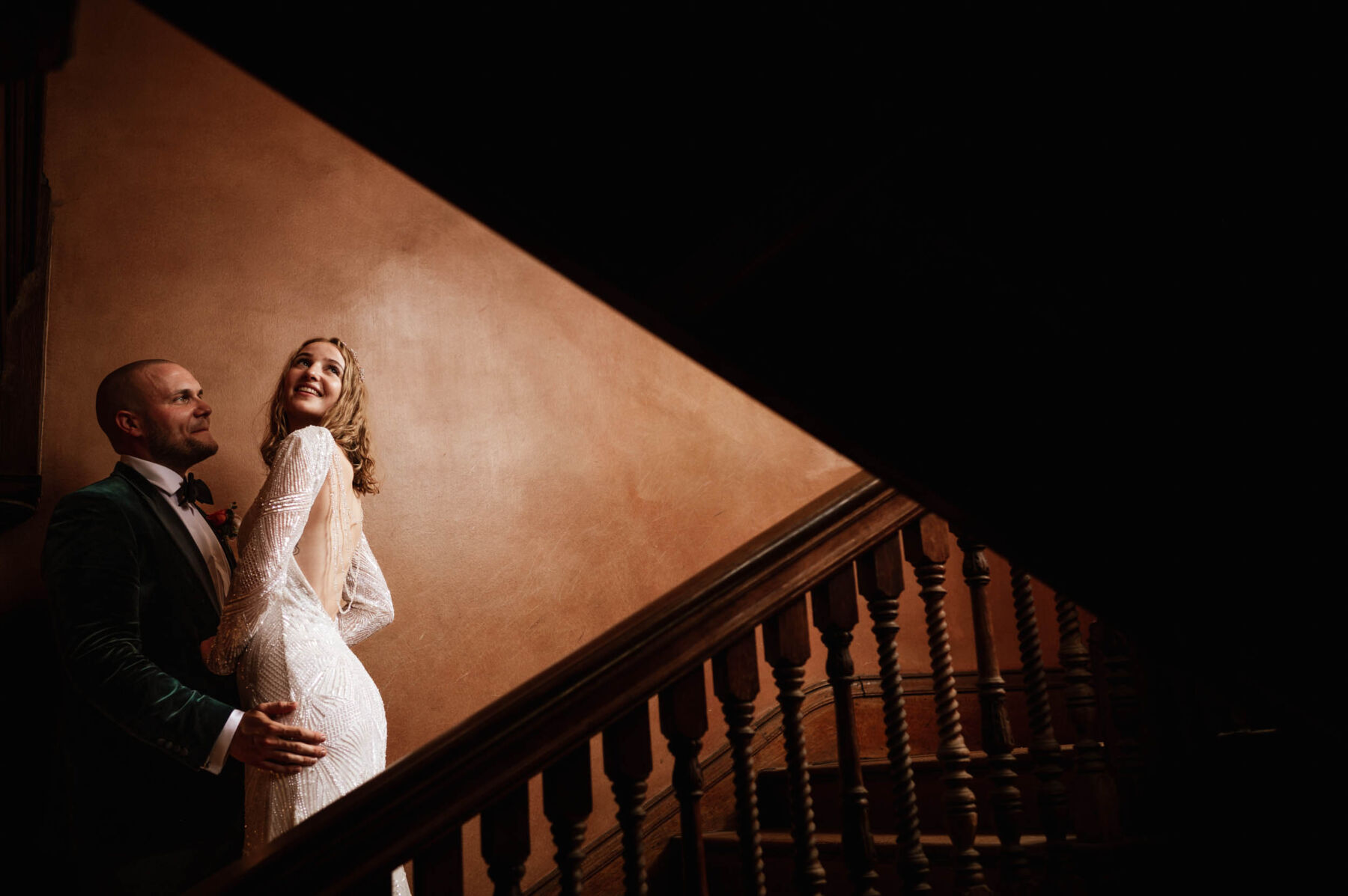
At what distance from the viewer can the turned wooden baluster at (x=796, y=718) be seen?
1.46 m

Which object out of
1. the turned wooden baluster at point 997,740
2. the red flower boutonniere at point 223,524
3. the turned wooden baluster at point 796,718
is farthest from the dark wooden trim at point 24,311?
the turned wooden baluster at point 997,740

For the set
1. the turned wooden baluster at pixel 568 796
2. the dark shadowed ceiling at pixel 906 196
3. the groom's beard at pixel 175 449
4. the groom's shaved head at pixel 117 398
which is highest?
the groom's shaved head at pixel 117 398

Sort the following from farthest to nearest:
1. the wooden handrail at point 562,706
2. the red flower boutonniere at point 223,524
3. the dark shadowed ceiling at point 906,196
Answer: the red flower boutonniere at point 223,524 → the wooden handrail at point 562,706 → the dark shadowed ceiling at point 906,196

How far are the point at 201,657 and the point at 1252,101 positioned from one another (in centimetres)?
254

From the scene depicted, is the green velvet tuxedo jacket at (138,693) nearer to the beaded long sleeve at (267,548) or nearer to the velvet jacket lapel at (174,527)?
the velvet jacket lapel at (174,527)

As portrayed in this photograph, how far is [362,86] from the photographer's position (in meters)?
0.55

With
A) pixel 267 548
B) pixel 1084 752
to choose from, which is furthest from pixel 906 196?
pixel 267 548

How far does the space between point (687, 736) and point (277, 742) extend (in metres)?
1.08

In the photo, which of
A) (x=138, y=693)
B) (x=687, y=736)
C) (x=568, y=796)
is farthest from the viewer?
(x=138, y=693)

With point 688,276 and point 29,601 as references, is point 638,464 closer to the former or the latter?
point 29,601

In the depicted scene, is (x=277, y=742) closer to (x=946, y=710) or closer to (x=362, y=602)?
(x=362, y=602)

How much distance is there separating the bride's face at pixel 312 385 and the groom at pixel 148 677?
12.7 inches

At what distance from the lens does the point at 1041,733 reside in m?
1.67

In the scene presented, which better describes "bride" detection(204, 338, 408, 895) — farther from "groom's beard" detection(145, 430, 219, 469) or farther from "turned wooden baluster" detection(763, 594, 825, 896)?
"turned wooden baluster" detection(763, 594, 825, 896)
